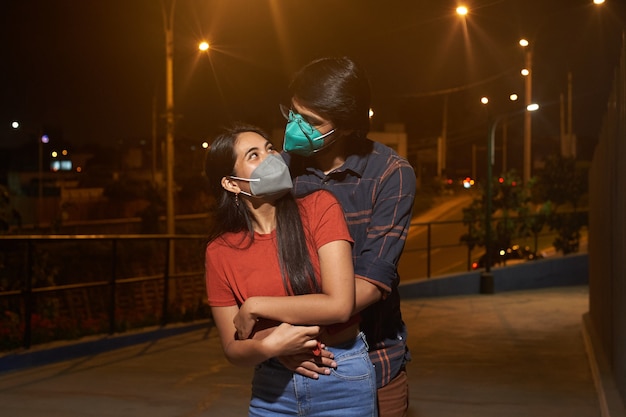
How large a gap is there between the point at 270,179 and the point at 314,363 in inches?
20.8

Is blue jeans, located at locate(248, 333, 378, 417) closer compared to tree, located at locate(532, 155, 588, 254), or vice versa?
blue jeans, located at locate(248, 333, 378, 417)

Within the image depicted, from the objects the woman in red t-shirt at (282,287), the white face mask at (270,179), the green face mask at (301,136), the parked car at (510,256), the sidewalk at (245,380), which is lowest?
the sidewalk at (245,380)

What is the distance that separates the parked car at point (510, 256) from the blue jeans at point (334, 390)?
2124cm

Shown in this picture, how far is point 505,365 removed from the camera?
28.6ft

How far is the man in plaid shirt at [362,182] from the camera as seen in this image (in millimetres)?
2748

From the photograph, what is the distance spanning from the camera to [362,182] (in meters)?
2.87

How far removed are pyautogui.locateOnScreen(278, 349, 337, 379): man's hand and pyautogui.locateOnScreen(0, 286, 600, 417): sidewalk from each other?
3781mm

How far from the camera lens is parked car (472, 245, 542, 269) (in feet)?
79.6

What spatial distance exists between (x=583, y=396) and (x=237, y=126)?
504 cm

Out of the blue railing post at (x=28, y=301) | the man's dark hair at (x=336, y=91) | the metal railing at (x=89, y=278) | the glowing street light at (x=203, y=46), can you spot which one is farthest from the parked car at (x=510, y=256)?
the man's dark hair at (x=336, y=91)

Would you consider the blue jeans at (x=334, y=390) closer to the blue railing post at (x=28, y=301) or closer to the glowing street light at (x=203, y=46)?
the blue railing post at (x=28, y=301)

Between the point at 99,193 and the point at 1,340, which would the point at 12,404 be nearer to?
the point at 1,340

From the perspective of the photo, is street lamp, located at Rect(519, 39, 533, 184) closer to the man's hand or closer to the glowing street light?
the glowing street light

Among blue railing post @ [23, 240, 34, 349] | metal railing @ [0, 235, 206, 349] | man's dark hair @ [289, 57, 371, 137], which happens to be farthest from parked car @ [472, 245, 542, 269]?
man's dark hair @ [289, 57, 371, 137]
